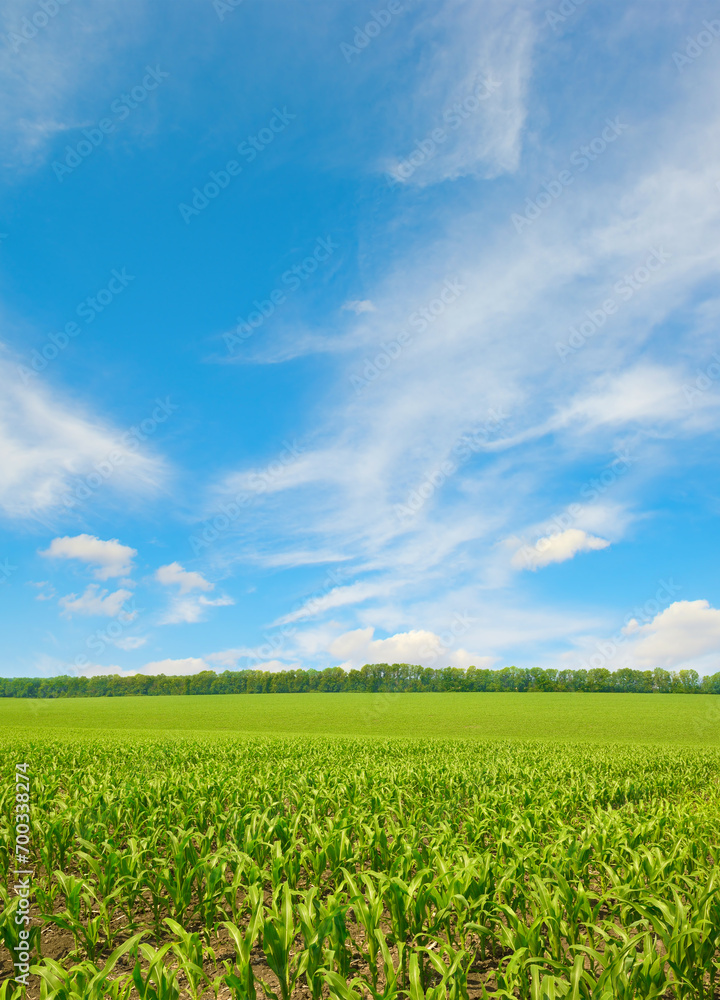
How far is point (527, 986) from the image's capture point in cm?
408

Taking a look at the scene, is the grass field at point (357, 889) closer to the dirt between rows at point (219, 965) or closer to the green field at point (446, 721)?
the dirt between rows at point (219, 965)

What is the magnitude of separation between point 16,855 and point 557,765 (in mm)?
16009

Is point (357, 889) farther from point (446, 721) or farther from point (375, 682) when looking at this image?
point (375, 682)

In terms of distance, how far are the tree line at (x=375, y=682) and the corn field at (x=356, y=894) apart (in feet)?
365

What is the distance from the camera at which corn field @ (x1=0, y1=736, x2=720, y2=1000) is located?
12.9 ft

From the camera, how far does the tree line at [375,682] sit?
11556 cm

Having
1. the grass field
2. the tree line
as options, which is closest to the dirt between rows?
the grass field

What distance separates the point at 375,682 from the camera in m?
118

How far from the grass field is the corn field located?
0.10 ft

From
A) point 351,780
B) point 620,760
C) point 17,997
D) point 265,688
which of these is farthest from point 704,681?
point 17,997

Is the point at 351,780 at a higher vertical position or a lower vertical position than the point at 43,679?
higher

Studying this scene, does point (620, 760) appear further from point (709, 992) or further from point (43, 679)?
point (43, 679)

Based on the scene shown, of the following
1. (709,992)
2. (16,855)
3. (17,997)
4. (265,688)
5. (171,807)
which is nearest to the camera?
(17,997)

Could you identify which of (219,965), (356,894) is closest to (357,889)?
(356,894)
